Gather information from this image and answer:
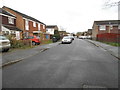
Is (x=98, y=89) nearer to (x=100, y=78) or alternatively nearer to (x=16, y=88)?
(x=100, y=78)

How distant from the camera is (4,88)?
152 inches

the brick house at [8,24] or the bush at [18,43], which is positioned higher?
the brick house at [8,24]

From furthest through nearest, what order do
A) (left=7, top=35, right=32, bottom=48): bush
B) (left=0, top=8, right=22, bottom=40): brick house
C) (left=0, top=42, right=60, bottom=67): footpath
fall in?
(left=0, top=8, right=22, bottom=40): brick house → (left=7, top=35, right=32, bottom=48): bush → (left=0, top=42, right=60, bottom=67): footpath

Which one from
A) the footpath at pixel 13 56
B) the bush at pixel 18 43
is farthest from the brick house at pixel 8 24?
the footpath at pixel 13 56

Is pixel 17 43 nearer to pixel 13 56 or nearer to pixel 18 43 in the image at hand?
pixel 18 43

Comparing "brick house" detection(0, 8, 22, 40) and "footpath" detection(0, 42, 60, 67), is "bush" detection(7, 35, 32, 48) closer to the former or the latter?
"footpath" detection(0, 42, 60, 67)

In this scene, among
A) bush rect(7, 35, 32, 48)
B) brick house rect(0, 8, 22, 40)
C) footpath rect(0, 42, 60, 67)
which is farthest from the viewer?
brick house rect(0, 8, 22, 40)

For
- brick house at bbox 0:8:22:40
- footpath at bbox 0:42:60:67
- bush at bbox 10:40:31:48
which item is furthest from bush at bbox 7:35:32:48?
brick house at bbox 0:8:22:40

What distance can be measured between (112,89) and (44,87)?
6.98ft

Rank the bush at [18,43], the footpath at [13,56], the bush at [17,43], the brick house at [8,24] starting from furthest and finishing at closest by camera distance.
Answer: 1. the brick house at [8,24]
2. the bush at [18,43]
3. the bush at [17,43]
4. the footpath at [13,56]

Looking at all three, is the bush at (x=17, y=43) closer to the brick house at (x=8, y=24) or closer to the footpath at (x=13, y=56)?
the footpath at (x=13, y=56)

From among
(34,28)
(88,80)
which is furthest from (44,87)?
(34,28)

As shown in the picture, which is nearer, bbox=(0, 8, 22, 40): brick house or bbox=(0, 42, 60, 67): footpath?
bbox=(0, 42, 60, 67): footpath

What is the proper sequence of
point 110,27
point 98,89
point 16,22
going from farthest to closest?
1. point 110,27
2. point 16,22
3. point 98,89
